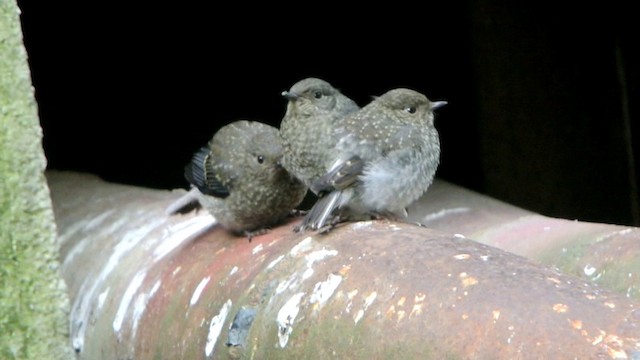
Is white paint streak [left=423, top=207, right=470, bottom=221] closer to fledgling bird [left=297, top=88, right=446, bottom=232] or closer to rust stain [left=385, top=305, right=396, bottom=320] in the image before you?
fledgling bird [left=297, top=88, right=446, bottom=232]

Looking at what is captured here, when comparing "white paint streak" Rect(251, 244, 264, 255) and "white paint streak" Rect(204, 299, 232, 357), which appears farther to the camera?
"white paint streak" Rect(251, 244, 264, 255)

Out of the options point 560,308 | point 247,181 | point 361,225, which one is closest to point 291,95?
point 247,181

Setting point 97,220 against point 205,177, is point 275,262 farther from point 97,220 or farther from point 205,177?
point 97,220

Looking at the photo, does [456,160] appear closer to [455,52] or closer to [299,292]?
[455,52]

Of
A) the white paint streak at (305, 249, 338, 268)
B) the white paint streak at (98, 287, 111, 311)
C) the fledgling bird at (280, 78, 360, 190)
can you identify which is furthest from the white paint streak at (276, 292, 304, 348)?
the white paint streak at (98, 287, 111, 311)

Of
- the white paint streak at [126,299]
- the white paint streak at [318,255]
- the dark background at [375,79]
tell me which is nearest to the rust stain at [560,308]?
the white paint streak at [318,255]

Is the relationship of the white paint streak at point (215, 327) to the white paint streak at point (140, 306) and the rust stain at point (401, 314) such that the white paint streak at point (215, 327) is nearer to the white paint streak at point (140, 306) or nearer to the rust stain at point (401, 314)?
the white paint streak at point (140, 306)

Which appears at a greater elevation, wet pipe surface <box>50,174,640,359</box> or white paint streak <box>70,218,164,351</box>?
wet pipe surface <box>50,174,640,359</box>

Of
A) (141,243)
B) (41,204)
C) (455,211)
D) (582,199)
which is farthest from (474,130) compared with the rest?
(41,204)
